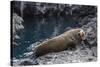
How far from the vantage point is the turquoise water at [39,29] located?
237 centimetres

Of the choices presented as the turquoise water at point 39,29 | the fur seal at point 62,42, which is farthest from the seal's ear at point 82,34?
the turquoise water at point 39,29

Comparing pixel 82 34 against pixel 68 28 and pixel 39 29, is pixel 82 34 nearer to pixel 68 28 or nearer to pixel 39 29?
pixel 68 28

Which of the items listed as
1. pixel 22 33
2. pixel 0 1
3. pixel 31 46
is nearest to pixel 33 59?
pixel 31 46

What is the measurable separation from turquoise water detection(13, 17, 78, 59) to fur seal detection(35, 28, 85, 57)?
0.20ft

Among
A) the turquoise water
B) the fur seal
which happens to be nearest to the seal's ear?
the fur seal

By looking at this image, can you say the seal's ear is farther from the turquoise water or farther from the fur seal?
the turquoise water

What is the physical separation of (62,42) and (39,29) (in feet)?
1.05

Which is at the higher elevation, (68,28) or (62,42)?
(68,28)

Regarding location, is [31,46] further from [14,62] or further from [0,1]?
[0,1]

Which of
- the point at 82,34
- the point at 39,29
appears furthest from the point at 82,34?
the point at 39,29

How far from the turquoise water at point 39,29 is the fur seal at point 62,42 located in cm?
6

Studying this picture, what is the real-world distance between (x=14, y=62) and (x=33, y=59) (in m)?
0.22

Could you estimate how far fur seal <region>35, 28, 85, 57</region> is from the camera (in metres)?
2.46

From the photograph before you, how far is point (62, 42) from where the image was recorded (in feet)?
8.36
